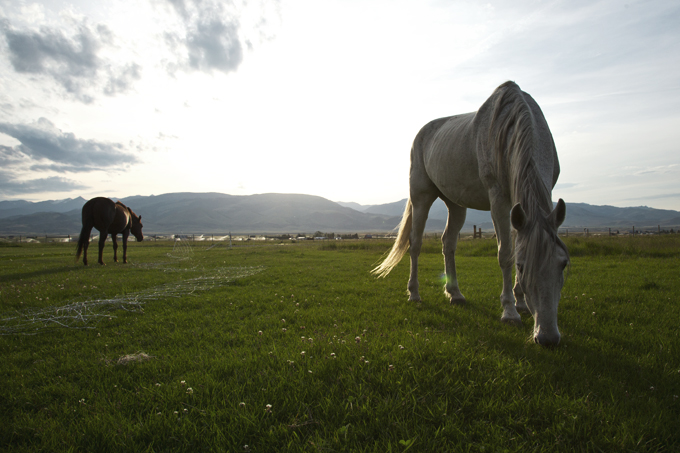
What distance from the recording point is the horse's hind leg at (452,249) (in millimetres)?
5984

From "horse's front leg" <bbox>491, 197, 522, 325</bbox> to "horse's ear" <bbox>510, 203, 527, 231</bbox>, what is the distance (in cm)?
121

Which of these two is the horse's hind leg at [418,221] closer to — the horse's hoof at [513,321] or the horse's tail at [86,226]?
the horse's hoof at [513,321]

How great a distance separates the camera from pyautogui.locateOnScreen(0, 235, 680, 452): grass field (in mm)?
2062

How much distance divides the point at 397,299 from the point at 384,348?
2798 mm

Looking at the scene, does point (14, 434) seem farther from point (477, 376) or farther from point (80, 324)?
point (477, 376)

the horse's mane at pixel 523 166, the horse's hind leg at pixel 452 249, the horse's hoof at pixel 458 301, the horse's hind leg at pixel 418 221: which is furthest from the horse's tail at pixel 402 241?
the horse's mane at pixel 523 166

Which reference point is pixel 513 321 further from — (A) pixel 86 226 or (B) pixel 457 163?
(A) pixel 86 226

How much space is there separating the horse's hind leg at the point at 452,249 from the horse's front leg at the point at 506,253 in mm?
1274

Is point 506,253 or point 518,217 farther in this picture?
point 506,253

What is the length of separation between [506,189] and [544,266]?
4.81 feet

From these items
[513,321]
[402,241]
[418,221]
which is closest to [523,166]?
[513,321]

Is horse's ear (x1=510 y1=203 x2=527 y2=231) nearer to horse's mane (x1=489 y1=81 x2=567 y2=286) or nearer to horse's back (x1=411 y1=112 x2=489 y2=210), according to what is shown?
horse's mane (x1=489 y1=81 x2=567 y2=286)

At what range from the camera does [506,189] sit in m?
4.17

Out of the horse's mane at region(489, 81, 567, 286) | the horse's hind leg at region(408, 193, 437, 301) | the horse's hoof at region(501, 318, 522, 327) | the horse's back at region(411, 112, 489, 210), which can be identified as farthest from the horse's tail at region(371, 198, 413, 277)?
the horse's mane at region(489, 81, 567, 286)
